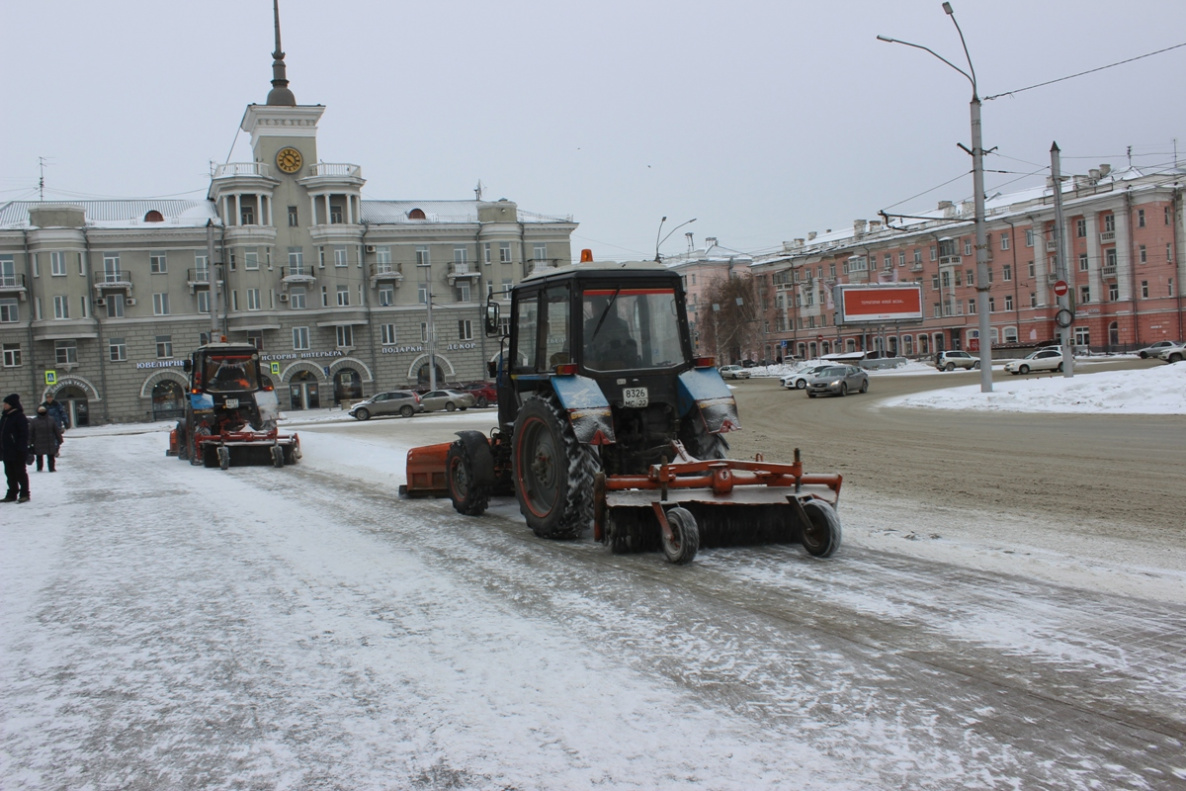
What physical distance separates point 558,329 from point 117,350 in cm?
5798

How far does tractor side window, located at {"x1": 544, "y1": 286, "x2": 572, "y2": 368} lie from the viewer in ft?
27.6

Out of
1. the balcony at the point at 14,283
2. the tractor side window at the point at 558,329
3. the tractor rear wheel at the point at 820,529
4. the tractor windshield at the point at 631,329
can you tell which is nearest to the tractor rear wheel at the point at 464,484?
the tractor side window at the point at 558,329

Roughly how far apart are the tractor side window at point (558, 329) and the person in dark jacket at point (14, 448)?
9968 millimetres

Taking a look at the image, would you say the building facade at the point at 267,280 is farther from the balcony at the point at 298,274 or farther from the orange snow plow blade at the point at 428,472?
the orange snow plow blade at the point at 428,472

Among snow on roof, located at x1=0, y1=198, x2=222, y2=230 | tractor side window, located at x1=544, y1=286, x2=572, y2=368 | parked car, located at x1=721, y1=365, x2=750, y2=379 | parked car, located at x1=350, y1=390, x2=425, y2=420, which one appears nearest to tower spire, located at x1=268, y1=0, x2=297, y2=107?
snow on roof, located at x1=0, y1=198, x2=222, y2=230

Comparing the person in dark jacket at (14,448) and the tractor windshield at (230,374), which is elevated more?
the tractor windshield at (230,374)

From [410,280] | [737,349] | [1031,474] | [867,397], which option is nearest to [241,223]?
[410,280]

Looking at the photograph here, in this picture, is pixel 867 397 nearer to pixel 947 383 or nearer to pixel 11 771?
pixel 947 383

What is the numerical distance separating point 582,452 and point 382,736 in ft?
13.2

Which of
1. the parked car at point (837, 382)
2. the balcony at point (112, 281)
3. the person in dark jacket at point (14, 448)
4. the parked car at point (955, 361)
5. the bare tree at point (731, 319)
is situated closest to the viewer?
the person in dark jacket at point (14, 448)

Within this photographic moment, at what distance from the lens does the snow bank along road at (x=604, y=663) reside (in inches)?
147

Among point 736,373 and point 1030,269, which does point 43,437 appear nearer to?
point 736,373

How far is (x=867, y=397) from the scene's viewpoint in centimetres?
3662

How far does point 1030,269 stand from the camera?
238 ft
